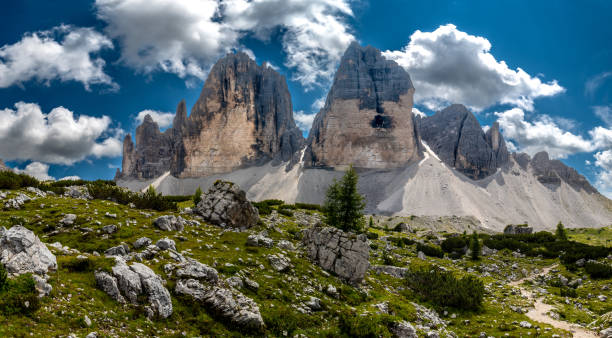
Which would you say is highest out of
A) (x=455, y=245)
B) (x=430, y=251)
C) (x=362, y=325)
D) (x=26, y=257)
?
(x=26, y=257)

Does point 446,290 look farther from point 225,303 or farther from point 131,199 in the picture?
point 131,199

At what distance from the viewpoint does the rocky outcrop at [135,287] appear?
33.1 ft

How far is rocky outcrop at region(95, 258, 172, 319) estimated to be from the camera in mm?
10078

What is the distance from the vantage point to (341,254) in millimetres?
20125

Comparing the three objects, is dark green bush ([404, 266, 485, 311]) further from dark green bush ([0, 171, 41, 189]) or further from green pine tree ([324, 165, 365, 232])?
dark green bush ([0, 171, 41, 189])

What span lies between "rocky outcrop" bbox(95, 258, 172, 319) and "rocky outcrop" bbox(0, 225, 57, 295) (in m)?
1.46

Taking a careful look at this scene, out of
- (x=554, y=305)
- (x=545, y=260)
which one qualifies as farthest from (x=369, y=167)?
(x=554, y=305)

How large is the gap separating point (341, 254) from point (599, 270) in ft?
83.7

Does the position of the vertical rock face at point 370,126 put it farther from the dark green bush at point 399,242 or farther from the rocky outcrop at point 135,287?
the rocky outcrop at point 135,287

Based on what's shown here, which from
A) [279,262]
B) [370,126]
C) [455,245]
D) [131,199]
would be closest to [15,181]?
[131,199]

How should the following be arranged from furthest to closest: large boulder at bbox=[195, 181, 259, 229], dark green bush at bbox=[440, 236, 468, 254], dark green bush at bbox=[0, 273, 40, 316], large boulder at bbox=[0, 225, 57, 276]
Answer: dark green bush at bbox=[440, 236, 468, 254], large boulder at bbox=[195, 181, 259, 229], large boulder at bbox=[0, 225, 57, 276], dark green bush at bbox=[0, 273, 40, 316]

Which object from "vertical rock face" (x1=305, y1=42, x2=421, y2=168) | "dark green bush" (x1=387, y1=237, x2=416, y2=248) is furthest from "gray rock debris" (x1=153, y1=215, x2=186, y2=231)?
"vertical rock face" (x1=305, y1=42, x2=421, y2=168)

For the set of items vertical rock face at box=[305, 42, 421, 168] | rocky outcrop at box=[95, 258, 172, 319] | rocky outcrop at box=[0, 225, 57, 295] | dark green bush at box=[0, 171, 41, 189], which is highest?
vertical rock face at box=[305, 42, 421, 168]

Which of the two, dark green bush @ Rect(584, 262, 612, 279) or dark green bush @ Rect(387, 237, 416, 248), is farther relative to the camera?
dark green bush @ Rect(387, 237, 416, 248)
